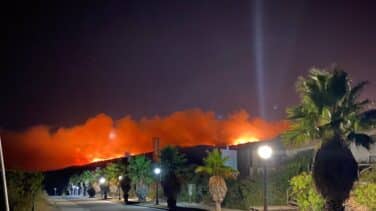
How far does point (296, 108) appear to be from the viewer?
2809 centimetres

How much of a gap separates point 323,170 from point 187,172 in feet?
128

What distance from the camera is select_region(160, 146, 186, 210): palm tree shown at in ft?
189

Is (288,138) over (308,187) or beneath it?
over

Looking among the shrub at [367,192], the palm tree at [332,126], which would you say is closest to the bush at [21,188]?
the palm tree at [332,126]

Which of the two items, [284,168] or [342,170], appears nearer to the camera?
[342,170]

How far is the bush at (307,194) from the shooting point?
103 ft

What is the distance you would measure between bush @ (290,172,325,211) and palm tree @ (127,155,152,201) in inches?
1975

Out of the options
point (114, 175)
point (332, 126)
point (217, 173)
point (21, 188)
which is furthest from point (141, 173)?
point (332, 126)

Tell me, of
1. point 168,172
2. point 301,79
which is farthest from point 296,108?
point 168,172

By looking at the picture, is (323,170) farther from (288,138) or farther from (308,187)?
(308,187)

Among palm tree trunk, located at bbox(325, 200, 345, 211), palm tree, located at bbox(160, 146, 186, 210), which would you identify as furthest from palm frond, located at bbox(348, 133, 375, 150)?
palm tree, located at bbox(160, 146, 186, 210)

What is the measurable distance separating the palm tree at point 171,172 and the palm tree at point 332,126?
99.8 ft

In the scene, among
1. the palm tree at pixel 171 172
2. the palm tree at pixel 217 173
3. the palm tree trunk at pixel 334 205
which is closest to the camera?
the palm tree trunk at pixel 334 205

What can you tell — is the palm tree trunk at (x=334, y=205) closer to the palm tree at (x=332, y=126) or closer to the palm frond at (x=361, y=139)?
the palm tree at (x=332, y=126)
